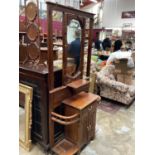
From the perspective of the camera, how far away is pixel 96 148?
2.52m

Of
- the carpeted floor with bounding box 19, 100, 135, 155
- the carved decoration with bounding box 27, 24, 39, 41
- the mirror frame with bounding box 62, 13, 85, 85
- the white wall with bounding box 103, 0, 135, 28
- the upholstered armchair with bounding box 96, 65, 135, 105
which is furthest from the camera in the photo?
the white wall with bounding box 103, 0, 135, 28

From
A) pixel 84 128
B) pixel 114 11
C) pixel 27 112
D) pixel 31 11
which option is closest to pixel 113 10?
pixel 114 11

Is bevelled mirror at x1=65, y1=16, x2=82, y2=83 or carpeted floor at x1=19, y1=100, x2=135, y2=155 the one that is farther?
carpeted floor at x1=19, y1=100, x2=135, y2=155

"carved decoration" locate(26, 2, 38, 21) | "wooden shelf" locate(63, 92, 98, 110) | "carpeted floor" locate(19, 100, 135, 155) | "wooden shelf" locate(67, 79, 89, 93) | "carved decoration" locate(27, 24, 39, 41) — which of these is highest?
"carved decoration" locate(26, 2, 38, 21)

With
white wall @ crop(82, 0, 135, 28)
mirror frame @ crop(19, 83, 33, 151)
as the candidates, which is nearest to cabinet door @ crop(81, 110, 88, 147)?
mirror frame @ crop(19, 83, 33, 151)

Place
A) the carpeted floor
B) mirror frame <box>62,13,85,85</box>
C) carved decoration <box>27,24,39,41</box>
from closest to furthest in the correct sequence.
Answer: mirror frame <box>62,13,85,85</box>, carved decoration <box>27,24,39,41</box>, the carpeted floor

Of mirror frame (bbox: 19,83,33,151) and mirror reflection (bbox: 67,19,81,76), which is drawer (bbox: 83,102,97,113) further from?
mirror frame (bbox: 19,83,33,151)

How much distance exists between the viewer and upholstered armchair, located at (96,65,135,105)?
12.6 feet

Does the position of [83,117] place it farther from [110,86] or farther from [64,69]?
[110,86]

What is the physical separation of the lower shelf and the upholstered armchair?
73.2 inches

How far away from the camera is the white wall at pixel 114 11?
9516mm
